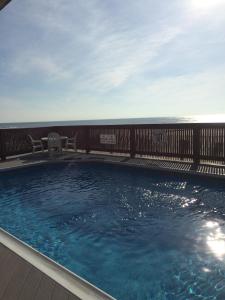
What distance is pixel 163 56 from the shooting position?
36.7 ft

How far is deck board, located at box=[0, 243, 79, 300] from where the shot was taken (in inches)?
94.0

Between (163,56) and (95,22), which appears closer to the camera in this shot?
(95,22)

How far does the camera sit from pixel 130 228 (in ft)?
15.1

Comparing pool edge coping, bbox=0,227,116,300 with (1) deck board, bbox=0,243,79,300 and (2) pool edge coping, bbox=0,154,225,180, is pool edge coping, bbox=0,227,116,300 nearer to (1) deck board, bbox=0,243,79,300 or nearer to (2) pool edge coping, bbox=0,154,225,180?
(1) deck board, bbox=0,243,79,300

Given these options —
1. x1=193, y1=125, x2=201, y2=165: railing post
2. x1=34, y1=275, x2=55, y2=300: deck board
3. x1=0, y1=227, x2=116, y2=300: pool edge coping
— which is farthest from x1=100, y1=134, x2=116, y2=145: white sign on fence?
x1=34, y1=275, x2=55, y2=300: deck board

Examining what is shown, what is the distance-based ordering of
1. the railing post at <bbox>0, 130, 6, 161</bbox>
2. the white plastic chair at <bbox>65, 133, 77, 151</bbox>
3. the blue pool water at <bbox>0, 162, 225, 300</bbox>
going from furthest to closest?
the white plastic chair at <bbox>65, 133, 77, 151</bbox>
the railing post at <bbox>0, 130, 6, 161</bbox>
the blue pool water at <bbox>0, 162, 225, 300</bbox>

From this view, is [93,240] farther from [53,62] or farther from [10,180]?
[53,62]

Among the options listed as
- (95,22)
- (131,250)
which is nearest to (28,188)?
(131,250)

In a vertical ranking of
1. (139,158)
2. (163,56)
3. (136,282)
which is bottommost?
(136,282)

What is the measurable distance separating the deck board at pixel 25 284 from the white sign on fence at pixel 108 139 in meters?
7.76

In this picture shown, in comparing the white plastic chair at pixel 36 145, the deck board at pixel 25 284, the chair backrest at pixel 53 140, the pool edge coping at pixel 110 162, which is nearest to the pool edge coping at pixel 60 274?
the deck board at pixel 25 284

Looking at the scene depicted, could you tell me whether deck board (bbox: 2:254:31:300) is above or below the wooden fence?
below

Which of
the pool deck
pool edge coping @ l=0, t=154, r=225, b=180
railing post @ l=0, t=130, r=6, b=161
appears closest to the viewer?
pool edge coping @ l=0, t=154, r=225, b=180

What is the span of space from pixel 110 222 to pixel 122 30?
24.0 ft
